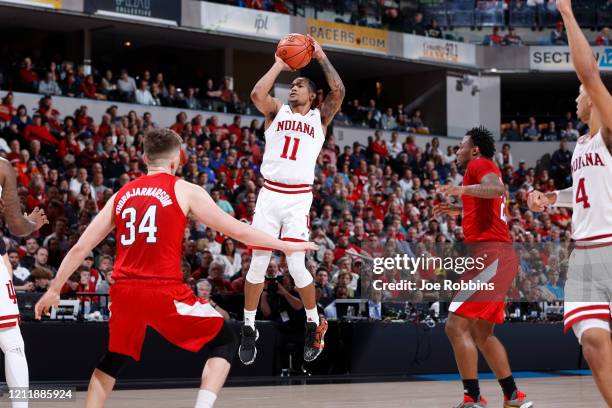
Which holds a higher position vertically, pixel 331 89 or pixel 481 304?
pixel 331 89

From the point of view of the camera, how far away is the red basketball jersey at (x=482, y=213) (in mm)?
9203

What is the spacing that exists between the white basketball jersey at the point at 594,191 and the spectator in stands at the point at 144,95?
17556 mm

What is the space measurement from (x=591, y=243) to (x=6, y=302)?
4131 mm

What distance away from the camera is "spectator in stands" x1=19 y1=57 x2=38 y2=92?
71.6 feet

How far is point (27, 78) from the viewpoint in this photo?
21.9 meters

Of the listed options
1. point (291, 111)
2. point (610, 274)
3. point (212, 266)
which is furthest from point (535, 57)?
point (610, 274)

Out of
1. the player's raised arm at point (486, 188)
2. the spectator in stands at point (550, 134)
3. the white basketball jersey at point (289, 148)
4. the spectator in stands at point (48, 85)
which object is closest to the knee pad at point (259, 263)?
the white basketball jersey at point (289, 148)

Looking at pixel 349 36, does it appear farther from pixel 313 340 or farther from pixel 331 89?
pixel 313 340

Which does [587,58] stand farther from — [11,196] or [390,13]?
[390,13]

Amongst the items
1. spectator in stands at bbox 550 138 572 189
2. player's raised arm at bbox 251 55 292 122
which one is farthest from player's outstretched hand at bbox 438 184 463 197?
spectator in stands at bbox 550 138 572 189

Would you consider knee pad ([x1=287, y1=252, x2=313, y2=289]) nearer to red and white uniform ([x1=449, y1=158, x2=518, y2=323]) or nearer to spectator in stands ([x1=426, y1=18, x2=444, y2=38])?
red and white uniform ([x1=449, y1=158, x2=518, y2=323])

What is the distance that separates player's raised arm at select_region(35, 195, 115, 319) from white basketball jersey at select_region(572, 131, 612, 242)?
124 inches

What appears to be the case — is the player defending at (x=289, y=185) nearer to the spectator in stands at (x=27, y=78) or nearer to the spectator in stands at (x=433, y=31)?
the spectator in stands at (x=27, y=78)

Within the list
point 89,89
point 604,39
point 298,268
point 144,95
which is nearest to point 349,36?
point 144,95
